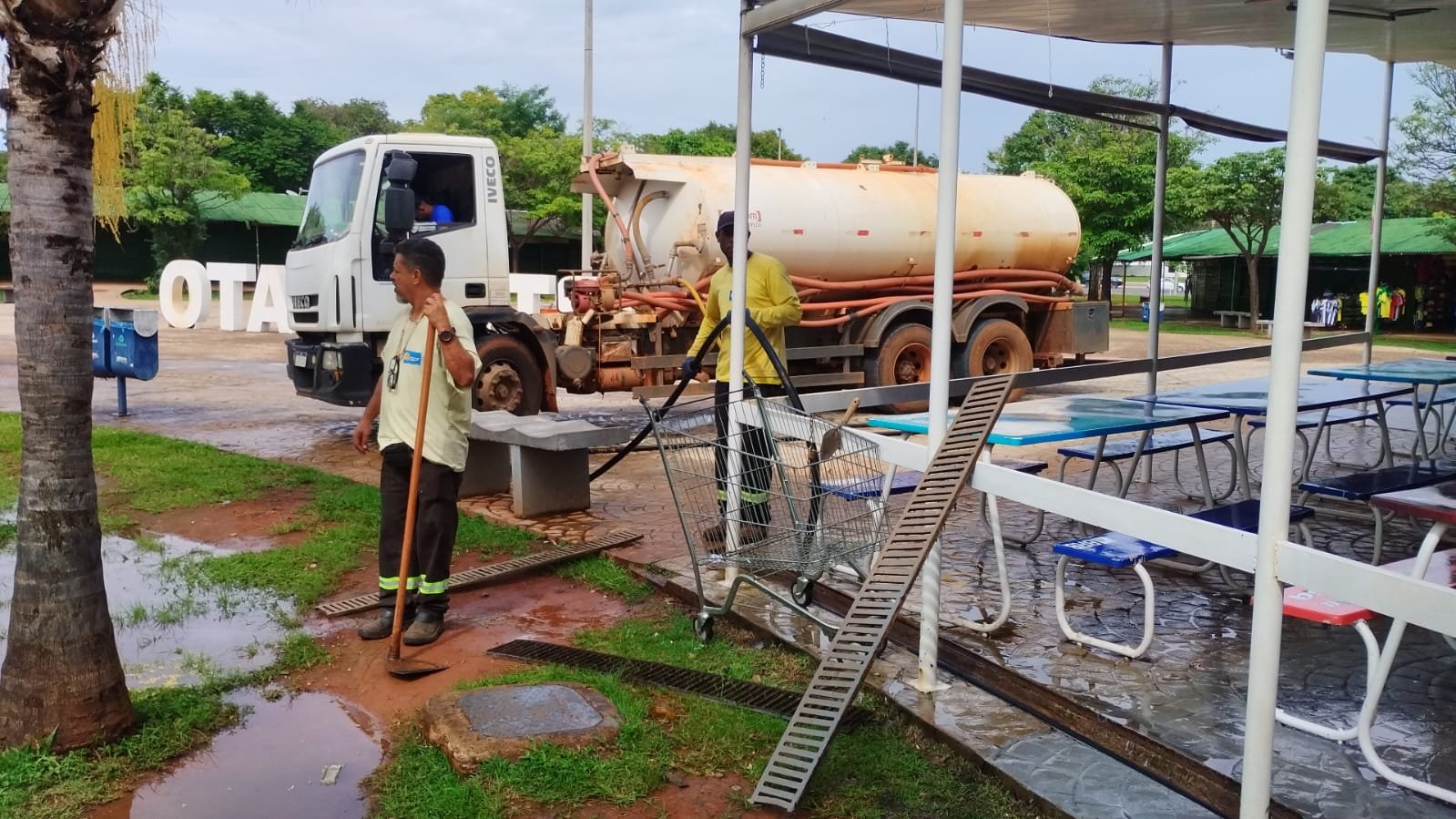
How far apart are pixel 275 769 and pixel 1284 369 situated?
3.19m

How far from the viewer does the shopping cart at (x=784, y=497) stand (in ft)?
13.6

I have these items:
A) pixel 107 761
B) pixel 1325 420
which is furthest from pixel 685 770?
pixel 1325 420

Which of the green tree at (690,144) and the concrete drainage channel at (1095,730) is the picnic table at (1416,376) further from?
the green tree at (690,144)

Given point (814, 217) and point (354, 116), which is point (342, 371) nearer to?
point (814, 217)

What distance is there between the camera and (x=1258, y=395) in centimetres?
594

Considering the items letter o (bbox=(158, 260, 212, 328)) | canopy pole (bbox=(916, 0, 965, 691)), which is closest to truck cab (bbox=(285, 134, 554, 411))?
letter o (bbox=(158, 260, 212, 328))

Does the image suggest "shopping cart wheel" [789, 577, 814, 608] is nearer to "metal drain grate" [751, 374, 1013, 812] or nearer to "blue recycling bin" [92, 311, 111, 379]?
"metal drain grate" [751, 374, 1013, 812]

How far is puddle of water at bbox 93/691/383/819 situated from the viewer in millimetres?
3268

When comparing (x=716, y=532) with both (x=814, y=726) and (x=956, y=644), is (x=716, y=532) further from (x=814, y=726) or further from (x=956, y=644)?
(x=814, y=726)

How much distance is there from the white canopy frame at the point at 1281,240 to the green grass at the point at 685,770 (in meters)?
0.50

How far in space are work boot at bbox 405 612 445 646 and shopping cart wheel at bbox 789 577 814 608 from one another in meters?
1.57

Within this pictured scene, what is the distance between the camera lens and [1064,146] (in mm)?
34656

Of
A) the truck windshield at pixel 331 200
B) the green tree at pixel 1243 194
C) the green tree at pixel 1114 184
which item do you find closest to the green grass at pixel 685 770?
the truck windshield at pixel 331 200

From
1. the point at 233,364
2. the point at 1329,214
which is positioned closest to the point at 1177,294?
the point at 1329,214
